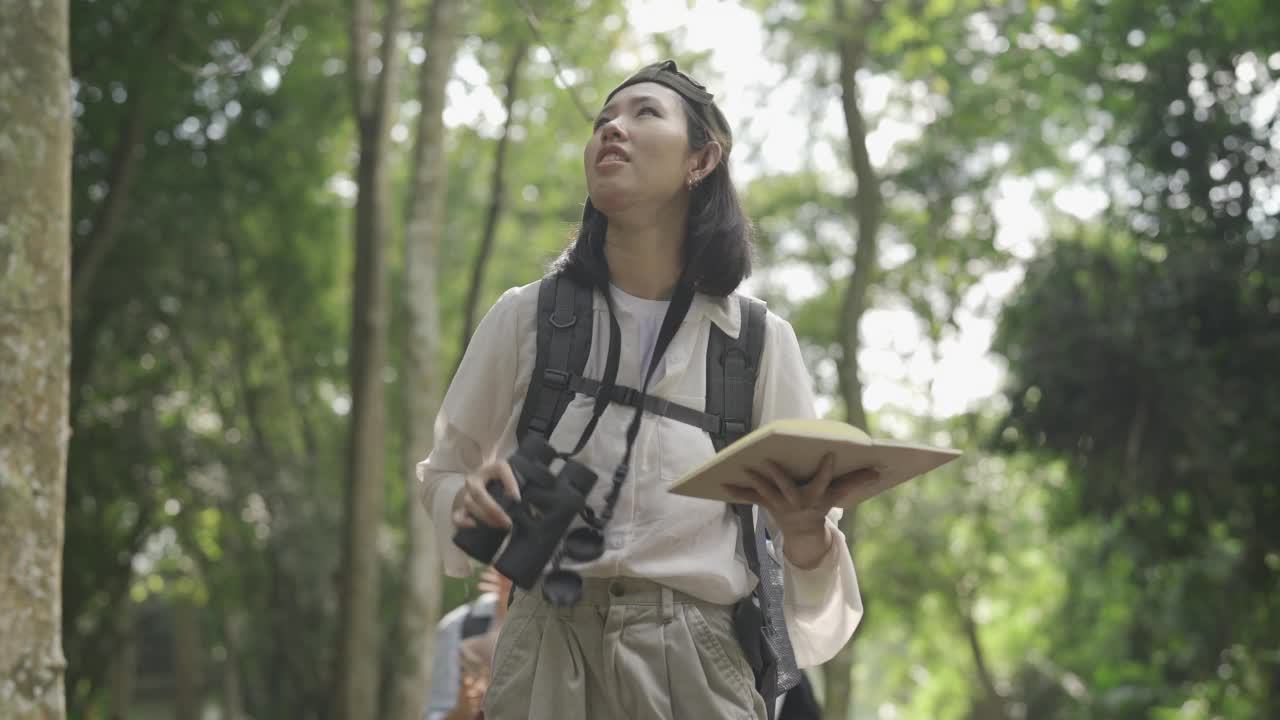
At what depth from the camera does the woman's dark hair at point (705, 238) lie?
3.04 m

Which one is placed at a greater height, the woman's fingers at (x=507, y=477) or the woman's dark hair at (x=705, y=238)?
the woman's dark hair at (x=705, y=238)

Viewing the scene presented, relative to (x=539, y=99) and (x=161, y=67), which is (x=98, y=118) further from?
(x=539, y=99)

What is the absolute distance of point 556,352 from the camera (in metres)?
2.87

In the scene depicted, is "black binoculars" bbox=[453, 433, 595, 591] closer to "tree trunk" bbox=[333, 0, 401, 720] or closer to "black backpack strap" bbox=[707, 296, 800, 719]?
"black backpack strap" bbox=[707, 296, 800, 719]

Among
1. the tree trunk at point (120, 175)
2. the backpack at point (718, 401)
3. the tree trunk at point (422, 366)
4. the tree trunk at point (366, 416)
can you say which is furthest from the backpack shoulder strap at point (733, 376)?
the tree trunk at point (120, 175)

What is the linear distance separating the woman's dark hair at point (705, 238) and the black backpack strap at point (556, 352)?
9cm

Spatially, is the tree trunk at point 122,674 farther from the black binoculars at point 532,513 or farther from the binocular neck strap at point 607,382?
the black binoculars at point 532,513

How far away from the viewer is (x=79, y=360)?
16.4m

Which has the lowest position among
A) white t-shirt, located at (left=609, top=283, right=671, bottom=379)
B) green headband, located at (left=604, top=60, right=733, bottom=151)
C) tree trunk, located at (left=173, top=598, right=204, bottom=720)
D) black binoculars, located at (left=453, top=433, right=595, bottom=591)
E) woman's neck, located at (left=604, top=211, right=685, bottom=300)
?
tree trunk, located at (left=173, top=598, right=204, bottom=720)

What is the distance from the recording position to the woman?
2.71 m

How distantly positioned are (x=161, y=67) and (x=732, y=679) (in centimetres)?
1234

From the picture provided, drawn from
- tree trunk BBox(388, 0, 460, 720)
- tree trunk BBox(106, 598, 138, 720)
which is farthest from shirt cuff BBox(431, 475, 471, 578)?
tree trunk BBox(106, 598, 138, 720)

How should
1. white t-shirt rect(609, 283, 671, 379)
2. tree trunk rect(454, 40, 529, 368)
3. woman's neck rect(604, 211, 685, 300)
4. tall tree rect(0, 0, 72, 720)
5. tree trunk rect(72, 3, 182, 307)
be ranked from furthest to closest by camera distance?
tree trunk rect(454, 40, 529, 368) → tree trunk rect(72, 3, 182, 307) → tall tree rect(0, 0, 72, 720) → woman's neck rect(604, 211, 685, 300) → white t-shirt rect(609, 283, 671, 379)

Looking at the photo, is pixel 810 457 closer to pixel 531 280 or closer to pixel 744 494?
pixel 744 494
